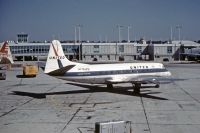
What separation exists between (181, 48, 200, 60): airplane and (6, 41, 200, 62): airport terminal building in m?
6.03

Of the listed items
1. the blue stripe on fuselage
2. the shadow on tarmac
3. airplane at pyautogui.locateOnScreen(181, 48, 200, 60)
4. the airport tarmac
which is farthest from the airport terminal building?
the airport tarmac

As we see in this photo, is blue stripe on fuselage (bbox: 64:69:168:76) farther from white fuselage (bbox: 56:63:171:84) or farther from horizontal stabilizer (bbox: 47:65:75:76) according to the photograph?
horizontal stabilizer (bbox: 47:65:75:76)

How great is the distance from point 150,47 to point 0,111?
16822cm

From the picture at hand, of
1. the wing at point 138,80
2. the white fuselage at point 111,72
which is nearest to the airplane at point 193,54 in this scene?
the white fuselage at point 111,72

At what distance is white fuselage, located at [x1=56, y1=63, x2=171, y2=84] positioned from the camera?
141 ft

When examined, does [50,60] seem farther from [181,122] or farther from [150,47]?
[150,47]

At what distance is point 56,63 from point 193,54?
140 metres

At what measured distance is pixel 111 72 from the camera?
46.0 m

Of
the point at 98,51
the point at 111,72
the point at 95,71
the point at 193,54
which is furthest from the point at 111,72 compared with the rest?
the point at 98,51

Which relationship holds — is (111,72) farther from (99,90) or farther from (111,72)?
(99,90)

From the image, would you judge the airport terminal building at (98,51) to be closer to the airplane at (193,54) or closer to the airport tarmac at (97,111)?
the airplane at (193,54)

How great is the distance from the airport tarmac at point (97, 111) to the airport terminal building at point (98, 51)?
139294mm

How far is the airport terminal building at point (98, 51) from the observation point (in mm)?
185125

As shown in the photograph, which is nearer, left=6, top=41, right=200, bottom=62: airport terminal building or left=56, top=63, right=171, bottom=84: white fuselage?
left=56, top=63, right=171, bottom=84: white fuselage
